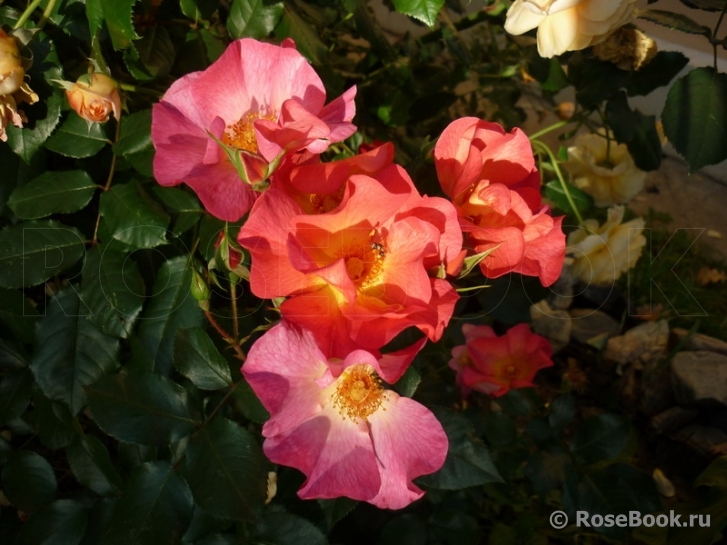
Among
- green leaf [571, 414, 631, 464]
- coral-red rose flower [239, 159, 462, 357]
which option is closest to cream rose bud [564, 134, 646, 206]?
green leaf [571, 414, 631, 464]

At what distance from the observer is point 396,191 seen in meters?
0.45

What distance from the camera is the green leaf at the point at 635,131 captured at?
863 millimetres

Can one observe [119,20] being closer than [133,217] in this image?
Yes

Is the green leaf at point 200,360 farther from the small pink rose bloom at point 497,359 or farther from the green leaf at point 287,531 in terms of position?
the small pink rose bloom at point 497,359

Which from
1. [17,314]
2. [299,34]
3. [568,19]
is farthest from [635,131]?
[17,314]

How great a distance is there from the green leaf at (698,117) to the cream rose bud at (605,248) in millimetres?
340

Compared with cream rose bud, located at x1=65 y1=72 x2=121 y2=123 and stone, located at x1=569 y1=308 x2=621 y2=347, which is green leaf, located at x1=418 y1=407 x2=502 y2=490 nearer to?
cream rose bud, located at x1=65 y1=72 x2=121 y2=123

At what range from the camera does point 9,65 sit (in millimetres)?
517

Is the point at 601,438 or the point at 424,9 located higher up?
the point at 424,9

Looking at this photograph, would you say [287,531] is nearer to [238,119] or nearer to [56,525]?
[56,525]

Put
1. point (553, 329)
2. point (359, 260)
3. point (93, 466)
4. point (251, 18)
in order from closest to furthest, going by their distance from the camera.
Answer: point (359, 260) < point (251, 18) < point (93, 466) < point (553, 329)

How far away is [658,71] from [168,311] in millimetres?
651

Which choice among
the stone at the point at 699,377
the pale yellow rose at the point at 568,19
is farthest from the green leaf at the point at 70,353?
the stone at the point at 699,377

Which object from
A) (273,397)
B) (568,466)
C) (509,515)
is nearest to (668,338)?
(509,515)
